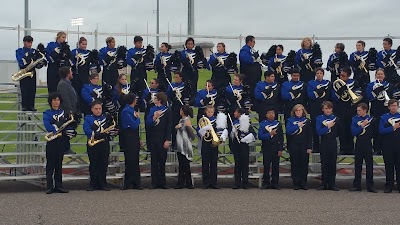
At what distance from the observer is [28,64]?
11695 millimetres

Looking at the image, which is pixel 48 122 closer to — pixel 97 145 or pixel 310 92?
pixel 97 145

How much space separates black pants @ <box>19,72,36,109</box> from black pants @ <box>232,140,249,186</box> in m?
4.17

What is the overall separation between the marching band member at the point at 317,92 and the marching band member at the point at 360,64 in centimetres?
89

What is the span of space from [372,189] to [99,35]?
6.56 meters

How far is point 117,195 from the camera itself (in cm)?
1009

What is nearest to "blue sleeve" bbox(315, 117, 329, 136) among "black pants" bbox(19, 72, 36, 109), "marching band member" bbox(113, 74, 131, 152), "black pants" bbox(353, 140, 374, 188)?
"black pants" bbox(353, 140, 374, 188)

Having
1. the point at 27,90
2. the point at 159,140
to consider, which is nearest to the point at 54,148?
the point at 159,140

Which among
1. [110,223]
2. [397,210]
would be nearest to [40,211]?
[110,223]

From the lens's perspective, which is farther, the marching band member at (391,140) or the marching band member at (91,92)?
the marching band member at (91,92)

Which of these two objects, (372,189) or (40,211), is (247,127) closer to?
(372,189)

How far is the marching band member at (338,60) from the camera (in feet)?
41.8

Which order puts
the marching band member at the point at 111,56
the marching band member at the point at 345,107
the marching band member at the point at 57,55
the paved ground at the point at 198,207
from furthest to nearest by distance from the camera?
the marching band member at the point at 111,56, the marching band member at the point at 345,107, the marching band member at the point at 57,55, the paved ground at the point at 198,207

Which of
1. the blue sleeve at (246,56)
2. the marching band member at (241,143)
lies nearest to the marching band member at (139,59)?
the blue sleeve at (246,56)

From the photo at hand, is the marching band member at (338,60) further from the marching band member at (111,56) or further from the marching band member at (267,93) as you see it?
the marching band member at (111,56)
